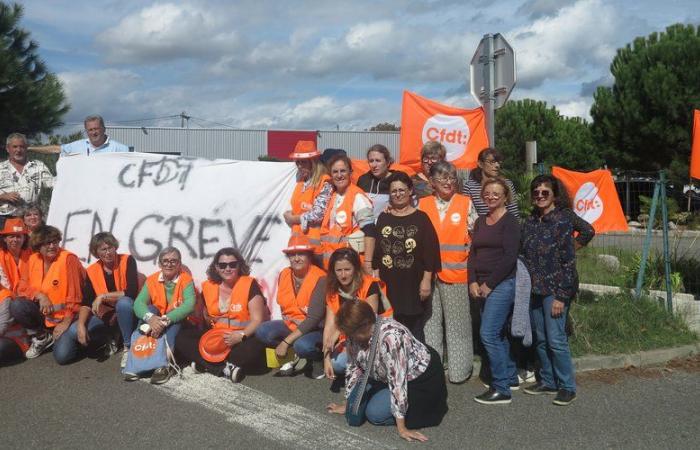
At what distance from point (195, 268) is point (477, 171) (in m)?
3.07

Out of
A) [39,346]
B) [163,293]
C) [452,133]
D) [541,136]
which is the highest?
[541,136]

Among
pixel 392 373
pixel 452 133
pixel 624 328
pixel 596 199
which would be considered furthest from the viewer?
pixel 596 199

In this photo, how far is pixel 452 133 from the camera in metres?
8.41

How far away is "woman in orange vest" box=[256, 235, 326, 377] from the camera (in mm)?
5680

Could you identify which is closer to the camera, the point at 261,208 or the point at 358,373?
the point at 358,373

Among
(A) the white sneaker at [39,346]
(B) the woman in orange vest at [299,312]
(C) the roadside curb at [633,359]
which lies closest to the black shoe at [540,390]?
(C) the roadside curb at [633,359]

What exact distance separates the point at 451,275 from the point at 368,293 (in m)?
0.81

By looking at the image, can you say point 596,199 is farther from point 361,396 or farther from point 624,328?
point 361,396

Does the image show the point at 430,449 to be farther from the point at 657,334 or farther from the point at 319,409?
the point at 657,334

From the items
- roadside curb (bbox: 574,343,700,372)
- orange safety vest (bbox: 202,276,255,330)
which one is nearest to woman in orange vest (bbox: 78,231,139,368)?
orange safety vest (bbox: 202,276,255,330)

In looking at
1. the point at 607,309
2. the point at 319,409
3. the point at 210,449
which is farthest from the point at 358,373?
the point at 607,309

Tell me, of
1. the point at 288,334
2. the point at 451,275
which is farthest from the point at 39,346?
the point at 451,275

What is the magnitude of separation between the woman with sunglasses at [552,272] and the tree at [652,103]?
19.2 meters

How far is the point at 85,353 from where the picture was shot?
657 cm
